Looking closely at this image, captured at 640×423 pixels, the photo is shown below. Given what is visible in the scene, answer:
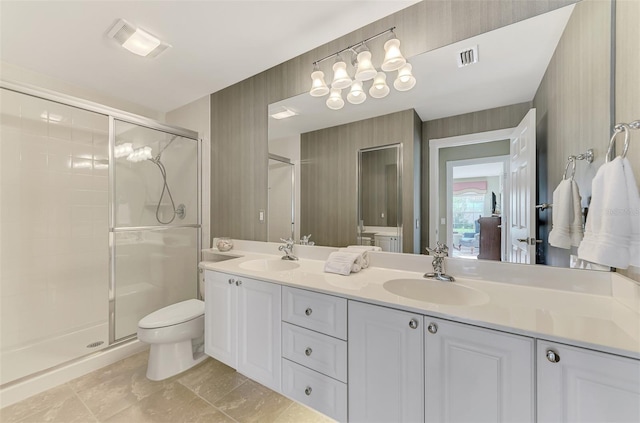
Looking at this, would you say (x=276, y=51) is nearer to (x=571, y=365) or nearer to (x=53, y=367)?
(x=571, y=365)

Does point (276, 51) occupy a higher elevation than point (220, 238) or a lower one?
higher

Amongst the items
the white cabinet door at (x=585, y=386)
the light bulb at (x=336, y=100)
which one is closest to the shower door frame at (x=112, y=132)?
the light bulb at (x=336, y=100)

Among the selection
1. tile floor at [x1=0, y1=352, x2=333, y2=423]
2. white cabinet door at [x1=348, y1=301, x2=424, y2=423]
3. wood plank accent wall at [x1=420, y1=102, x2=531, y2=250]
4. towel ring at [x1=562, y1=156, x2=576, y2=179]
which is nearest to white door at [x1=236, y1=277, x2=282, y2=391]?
tile floor at [x1=0, y1=352, x2=333, y2=423]

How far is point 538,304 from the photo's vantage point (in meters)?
0.94

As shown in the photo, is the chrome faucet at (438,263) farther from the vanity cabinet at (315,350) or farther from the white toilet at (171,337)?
the white toilet at (171,337)

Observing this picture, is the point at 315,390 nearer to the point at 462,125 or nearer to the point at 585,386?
the point at 585,386

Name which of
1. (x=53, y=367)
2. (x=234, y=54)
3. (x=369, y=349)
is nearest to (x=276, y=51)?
(x=234, y=54)

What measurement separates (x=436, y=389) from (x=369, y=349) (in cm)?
26

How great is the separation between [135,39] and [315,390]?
7.69 ft

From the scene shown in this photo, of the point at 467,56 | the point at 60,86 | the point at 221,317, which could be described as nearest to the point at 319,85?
the point at 467,56

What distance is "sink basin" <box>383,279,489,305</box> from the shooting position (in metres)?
1.14

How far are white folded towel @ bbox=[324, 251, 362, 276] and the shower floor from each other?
205 cm

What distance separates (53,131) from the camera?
84.4 inches

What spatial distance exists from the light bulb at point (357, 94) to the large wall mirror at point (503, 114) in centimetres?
4
